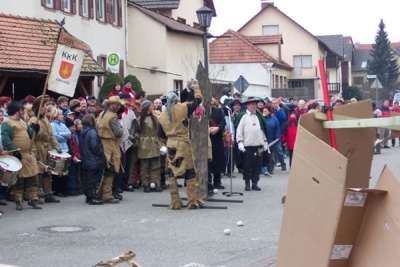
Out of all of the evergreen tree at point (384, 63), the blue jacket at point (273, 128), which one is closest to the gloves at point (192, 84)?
the blue jacket at point (273, 128)

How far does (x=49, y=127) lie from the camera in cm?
1457

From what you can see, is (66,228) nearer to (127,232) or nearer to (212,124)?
(127,232)

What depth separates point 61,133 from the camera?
15203mm

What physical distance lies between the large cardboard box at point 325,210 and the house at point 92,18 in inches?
903

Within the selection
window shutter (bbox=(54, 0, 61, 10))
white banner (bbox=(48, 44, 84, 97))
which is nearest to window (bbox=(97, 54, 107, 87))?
window shutter (bbox=(54, 0, 61, 10))

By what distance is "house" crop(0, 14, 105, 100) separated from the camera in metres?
23.5

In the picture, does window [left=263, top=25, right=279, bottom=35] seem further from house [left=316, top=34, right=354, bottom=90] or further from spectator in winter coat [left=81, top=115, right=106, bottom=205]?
spectator in winter coat [left=81, top=115, right=106, bottom=205]

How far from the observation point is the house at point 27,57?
23.5 metres

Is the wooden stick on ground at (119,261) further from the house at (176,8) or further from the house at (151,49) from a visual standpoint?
the house at (176,8)

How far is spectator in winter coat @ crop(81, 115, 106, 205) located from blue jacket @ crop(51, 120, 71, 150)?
0.60m

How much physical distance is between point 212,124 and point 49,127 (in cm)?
354

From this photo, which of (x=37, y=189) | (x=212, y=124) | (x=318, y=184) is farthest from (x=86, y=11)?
(x=318, y=184)

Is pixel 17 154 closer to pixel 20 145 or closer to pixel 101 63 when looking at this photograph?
pixel 20 145

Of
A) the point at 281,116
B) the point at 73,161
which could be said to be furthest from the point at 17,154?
the point at 281,116
